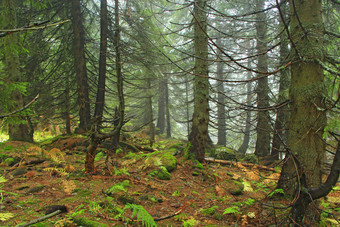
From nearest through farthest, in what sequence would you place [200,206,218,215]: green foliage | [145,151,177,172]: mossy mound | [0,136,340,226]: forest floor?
[0,136,340,226]: forest floor → [200,206,218,215]: green foliage → [145,151,177,172]: mossy mound

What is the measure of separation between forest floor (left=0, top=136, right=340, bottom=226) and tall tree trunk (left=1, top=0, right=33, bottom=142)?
3.17 feet

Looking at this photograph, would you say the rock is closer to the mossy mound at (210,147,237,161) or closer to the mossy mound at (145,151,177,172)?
the mossy mound at (145,151,177,172)

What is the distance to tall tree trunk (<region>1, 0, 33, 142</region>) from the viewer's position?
5.26 m

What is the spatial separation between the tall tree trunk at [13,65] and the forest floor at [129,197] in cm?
97

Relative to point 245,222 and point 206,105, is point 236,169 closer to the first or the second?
point 206,105

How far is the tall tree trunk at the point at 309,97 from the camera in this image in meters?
2.78

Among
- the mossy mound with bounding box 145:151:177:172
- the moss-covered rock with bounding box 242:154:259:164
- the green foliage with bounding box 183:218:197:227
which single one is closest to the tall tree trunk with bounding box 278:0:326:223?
the green foliage with bounding box 183:218:197:227

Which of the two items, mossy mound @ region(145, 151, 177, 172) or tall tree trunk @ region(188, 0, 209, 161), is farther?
tall tree trunk @ region(188, 0, 209, 161)

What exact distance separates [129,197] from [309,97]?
3.37 meters

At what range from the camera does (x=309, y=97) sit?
2822 millimetres

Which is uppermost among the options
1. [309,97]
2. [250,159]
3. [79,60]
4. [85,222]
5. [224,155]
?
[79,60]

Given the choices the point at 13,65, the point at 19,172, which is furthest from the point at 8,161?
the point at 13,65

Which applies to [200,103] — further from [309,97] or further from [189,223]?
[189,223]

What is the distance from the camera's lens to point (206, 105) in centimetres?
651
